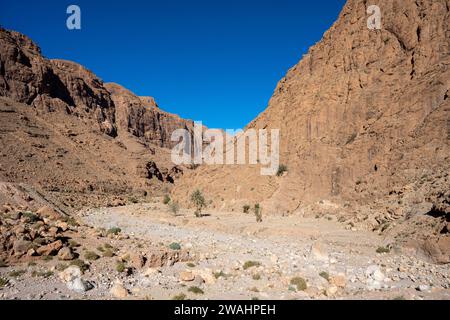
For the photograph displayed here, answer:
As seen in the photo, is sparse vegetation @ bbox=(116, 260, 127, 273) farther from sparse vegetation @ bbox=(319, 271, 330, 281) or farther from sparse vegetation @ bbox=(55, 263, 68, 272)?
sparse vegetation @ bbox=(319, 271, 330, 281)

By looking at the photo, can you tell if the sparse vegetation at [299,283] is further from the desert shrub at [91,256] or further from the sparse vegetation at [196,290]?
the desert shrub at [91,256]

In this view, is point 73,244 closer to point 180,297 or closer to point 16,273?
point 16,273

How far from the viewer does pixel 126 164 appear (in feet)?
265

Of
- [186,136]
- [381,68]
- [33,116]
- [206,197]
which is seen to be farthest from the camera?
[186,136]

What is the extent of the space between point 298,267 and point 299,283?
8.87 ft

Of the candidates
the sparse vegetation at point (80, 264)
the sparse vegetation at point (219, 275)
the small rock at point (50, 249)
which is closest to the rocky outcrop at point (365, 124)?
the sparse vegetation at point (219, 275)

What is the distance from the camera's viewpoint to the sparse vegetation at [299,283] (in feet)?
38.3

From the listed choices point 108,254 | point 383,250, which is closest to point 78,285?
point 108,254

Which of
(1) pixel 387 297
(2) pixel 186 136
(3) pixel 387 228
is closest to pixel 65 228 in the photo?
(1) pixel 387 297

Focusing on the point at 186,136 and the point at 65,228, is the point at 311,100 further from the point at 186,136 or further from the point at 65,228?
the point at 186,136

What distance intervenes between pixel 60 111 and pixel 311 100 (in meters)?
69.2

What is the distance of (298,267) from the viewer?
14.6m

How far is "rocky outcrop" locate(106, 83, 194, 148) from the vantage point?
4692 inches

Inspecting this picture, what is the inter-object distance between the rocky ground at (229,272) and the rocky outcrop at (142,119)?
101 metres
